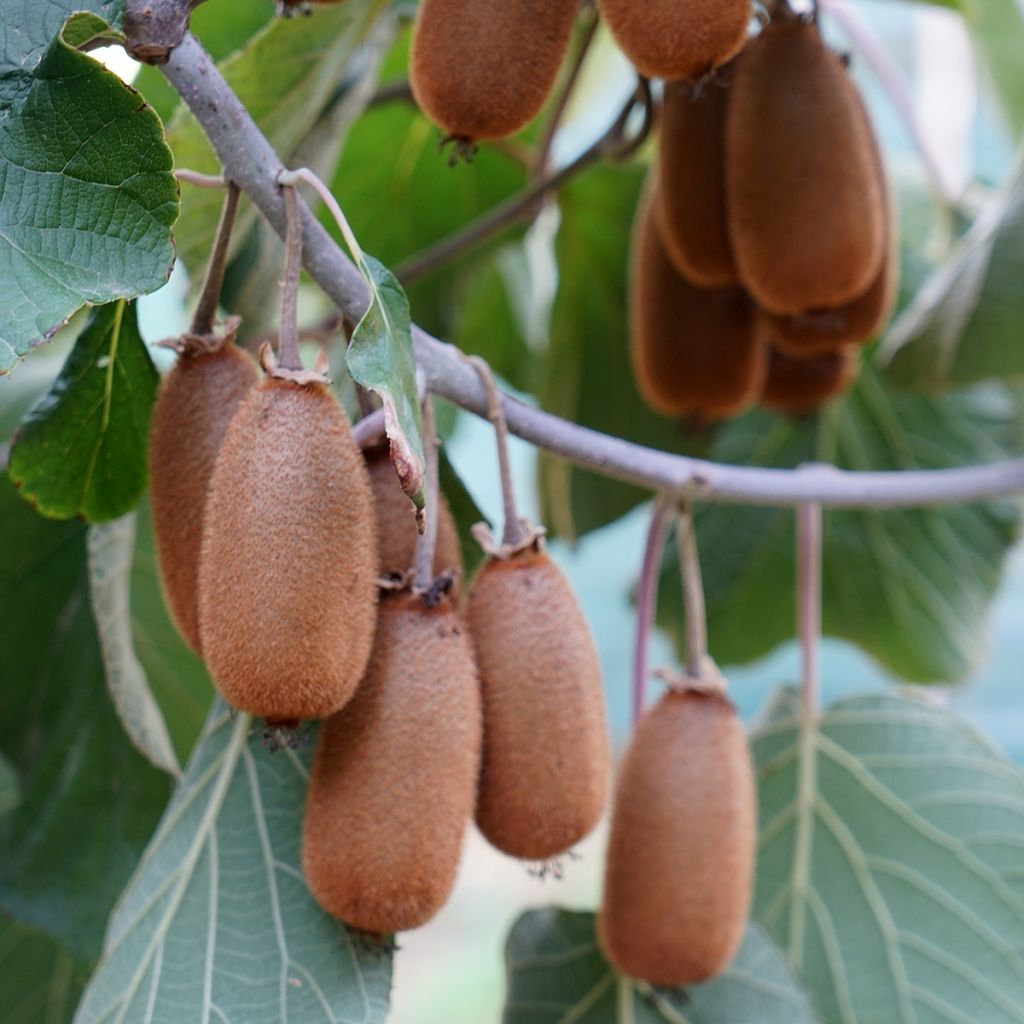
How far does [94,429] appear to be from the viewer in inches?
27.3

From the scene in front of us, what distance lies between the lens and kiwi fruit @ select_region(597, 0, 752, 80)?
573 millimetres

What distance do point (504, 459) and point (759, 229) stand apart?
0.77ft

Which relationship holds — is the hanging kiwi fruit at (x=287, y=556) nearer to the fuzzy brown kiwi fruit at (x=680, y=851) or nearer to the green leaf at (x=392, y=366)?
the green leaf at (x=392, y=366)

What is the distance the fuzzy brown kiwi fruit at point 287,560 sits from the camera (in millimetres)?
510

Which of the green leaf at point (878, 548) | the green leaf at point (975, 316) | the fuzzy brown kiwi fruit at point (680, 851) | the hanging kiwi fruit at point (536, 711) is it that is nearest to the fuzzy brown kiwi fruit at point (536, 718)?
the hanging kiwi fruit at point (536, 711)

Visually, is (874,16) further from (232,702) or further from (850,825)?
(232,702)

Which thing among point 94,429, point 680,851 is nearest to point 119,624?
point 94,429

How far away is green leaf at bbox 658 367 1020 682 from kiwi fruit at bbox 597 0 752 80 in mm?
744

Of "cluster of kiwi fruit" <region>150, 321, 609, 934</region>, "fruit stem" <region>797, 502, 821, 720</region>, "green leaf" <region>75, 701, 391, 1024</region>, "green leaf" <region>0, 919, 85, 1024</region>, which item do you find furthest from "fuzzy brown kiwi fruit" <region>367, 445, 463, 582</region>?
"green leaf" <region>0, 919, 85, 1024</region>

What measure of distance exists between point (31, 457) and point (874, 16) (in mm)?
2123

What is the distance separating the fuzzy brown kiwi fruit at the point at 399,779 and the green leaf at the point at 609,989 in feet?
1.04

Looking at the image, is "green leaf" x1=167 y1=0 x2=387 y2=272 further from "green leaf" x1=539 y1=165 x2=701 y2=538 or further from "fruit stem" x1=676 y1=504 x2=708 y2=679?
"green leaf" x1=539 y1=165 x2=701 y2=538

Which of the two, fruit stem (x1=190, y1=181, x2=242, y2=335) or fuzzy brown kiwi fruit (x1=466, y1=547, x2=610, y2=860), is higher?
fruit stem (x1=190, y1=181, x2=242, y2=335)

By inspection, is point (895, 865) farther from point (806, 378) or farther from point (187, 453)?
point (187, 453)
